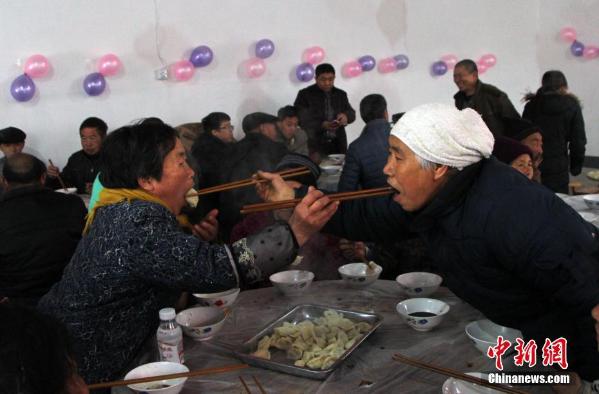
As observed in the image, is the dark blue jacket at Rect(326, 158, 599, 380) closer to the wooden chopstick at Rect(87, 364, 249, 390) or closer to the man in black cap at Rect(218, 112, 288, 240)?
the wooden chopstick at Rect(87, 364, 249, 390)

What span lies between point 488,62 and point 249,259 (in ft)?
30.7

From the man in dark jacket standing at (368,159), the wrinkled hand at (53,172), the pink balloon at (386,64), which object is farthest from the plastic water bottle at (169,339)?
the pink balloon at (386,64)

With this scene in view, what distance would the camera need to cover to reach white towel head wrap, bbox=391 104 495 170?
177 cm

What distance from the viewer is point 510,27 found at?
10344 millimetres

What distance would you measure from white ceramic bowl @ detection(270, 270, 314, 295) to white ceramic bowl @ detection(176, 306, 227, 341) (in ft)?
1.03

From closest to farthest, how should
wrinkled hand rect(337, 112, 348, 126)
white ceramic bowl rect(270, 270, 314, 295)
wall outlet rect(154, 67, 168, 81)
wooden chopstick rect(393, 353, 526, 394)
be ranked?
wooden chopstick rect(393, 353, 526, 394) < white ceramic bowl rect(270, 270, 314, 295) < wall outlet rect(154, 67, 168, 81) < wrinkled hand rect(337, 112, 348, 126)

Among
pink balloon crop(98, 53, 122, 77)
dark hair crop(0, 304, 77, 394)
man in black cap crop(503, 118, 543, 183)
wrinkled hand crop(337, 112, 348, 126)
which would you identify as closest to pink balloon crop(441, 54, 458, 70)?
wrinkled hand crop(337, 112, 348, 126)

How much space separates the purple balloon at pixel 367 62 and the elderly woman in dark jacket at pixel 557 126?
315cm

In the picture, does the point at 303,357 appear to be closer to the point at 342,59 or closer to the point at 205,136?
the point at 205,136

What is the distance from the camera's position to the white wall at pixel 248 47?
257 inches

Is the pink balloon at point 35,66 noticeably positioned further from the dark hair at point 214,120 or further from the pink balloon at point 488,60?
the pink balloon at point 488,60

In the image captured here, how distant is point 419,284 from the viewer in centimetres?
237

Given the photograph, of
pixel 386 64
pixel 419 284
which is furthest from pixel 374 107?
pixel 386 64

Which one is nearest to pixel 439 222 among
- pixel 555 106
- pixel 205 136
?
pixel 205 136
